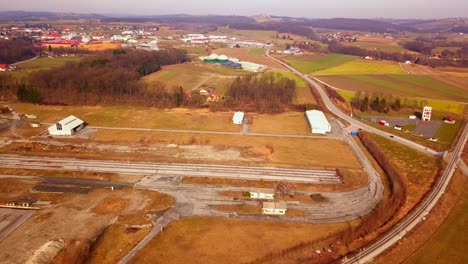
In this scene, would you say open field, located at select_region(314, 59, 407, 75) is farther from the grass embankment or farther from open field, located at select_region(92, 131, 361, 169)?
the grass embankment

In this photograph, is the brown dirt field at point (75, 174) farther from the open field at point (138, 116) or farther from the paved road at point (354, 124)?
the paved road at point (354, 124)

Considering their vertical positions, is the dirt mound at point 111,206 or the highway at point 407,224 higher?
the highway at point 407,224

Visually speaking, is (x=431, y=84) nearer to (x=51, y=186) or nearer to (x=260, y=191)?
(x=260, y=191)

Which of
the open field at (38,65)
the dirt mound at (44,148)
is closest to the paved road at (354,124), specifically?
the dirt mound at (44,148)

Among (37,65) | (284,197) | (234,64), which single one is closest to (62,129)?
(284,197)

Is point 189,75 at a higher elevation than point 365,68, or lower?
lower

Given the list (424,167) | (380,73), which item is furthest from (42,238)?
(380,73)

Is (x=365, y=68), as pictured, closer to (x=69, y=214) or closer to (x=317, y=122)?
(x=317, y=122)
